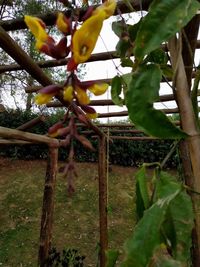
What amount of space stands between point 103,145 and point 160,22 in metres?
3.13

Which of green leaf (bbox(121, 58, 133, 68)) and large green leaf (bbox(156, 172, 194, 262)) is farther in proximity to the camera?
green leaf (bbox(121, 58, 133, 68))

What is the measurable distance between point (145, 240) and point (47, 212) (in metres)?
2.45

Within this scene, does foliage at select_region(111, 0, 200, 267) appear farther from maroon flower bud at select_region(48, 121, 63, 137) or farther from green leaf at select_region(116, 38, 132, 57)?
green leaf at select_region(116, 38, 132, 57)

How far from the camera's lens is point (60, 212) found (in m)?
6.75

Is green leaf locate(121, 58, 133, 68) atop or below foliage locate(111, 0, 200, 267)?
atop

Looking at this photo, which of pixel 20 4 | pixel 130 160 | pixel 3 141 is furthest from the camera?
pixel 130 160

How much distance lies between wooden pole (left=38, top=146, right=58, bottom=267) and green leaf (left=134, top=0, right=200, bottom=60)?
2.43 meters

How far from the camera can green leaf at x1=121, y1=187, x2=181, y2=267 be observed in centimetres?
41

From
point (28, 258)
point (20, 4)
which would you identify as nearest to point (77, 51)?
point (28, 258)

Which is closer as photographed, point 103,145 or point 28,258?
point 103,145

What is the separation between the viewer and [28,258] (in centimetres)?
532

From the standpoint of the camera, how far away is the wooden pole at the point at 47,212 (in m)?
2.70

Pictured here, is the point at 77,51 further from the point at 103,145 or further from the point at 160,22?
the point at 103,145

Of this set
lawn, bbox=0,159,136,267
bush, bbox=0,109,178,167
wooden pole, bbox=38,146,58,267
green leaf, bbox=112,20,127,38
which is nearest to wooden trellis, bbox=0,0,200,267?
wooden pole, bbox=38,146,58,267
